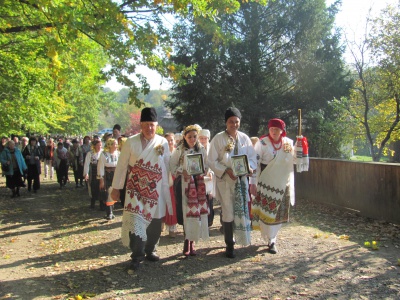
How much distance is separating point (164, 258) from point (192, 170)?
147 centimetres

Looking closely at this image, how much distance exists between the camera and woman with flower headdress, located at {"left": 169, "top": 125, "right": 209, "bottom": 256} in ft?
19.2

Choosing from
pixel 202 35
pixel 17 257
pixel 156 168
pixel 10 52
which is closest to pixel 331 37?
pixel 202 35

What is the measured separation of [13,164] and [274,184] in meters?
9.87

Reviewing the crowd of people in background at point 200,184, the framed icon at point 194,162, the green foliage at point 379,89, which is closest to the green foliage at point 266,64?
the green foliage at point 379,89

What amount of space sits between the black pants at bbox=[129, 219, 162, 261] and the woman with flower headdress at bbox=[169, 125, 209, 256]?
1.56ft

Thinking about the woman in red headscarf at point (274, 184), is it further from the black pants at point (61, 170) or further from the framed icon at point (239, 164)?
the black pants at point (61, 170)

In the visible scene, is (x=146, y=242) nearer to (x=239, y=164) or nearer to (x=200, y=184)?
(x=200, y=184)

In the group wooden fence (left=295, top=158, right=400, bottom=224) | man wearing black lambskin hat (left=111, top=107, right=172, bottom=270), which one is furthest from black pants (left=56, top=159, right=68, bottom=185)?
man wearing black lambskin hat (left=111, top=107, right=172, bottom=270)

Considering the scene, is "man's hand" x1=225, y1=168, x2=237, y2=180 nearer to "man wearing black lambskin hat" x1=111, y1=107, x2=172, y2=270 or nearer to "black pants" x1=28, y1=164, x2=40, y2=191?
"man wearing black lambskin hat" x1=111, y1=107, x2=172, y2=270

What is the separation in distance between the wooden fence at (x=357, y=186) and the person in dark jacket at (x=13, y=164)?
9.37 metres

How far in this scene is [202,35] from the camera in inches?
663

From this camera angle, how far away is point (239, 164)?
577 cm

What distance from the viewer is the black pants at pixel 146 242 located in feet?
17.6

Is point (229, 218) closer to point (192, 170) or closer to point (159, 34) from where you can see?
point (192, 170)
